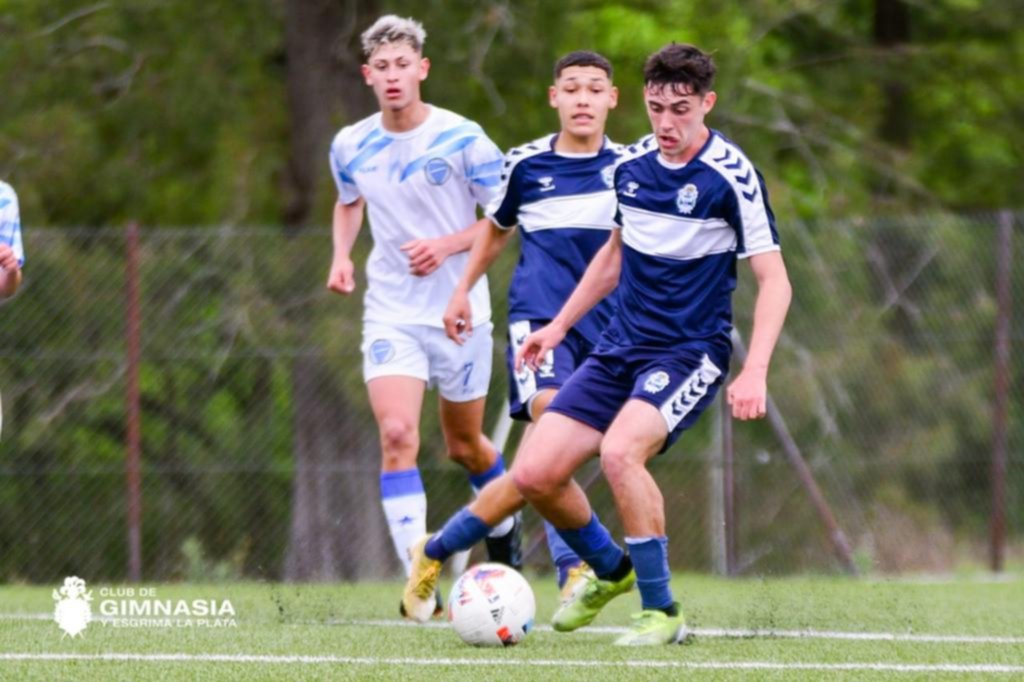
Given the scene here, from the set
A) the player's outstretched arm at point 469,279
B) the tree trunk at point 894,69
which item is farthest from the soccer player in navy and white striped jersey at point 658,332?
the tree trunk at point 894,69

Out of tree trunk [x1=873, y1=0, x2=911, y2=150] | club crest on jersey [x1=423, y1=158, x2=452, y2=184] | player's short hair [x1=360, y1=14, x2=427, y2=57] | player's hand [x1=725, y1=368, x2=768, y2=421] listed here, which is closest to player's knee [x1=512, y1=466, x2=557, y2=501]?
player's hand [x1=725, y1=368, x2=768, y2=421]

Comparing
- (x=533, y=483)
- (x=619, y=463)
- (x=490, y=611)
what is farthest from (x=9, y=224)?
(x=619, y=463)

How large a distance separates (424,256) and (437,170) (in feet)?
1.66

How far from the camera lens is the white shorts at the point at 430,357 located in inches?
308

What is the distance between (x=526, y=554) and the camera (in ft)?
42.3

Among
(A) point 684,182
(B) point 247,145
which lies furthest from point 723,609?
(B) point 247,145

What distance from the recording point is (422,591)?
6875 millimetres

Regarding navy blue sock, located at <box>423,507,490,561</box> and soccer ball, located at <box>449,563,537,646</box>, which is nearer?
soccer ball, located at <box>449,563,537,646</box>

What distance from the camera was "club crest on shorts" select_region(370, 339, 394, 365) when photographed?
781cm

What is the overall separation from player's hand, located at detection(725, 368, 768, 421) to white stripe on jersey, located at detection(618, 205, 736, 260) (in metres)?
0.64

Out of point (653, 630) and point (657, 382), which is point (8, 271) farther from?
point (653, 630)

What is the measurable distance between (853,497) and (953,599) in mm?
4476

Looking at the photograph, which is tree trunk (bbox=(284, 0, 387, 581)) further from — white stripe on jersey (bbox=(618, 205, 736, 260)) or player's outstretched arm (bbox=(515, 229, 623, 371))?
white stripe on jersey (bbox=(618, 205, 736, 260))

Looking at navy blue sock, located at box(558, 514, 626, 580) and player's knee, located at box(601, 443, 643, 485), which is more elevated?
player's knee, located at box(601, 443, 643, 485)
